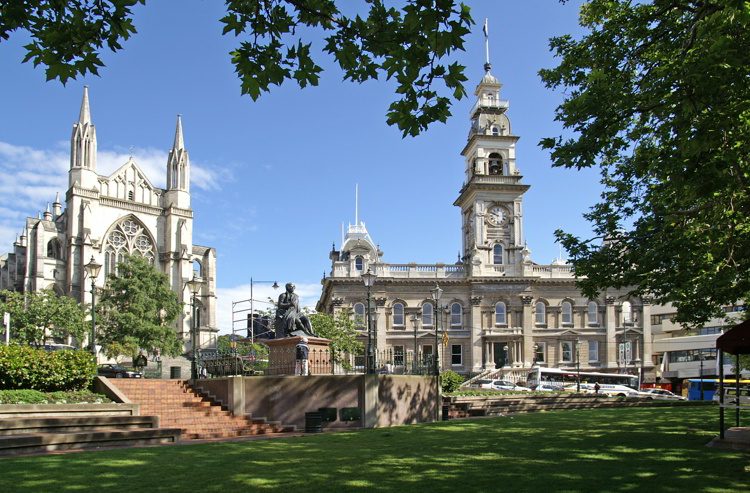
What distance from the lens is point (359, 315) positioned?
217 feet

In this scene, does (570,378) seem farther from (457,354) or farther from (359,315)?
(359,315)

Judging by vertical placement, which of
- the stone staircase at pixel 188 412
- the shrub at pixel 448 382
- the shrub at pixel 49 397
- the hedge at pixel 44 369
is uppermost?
the hedge at pixel 44 369

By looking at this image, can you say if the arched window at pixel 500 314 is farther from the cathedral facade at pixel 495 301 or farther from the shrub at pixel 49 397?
Answer: the shrub at pixel 49 397

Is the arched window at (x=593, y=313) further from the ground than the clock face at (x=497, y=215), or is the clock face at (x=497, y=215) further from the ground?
the clock face at (x=497, y=215)

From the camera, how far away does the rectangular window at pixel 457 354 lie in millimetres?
67125

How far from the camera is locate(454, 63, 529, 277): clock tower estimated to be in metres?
68.8

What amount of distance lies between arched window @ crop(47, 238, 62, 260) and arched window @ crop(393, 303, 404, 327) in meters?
33.5

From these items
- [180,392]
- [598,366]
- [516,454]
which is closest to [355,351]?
[598,366]

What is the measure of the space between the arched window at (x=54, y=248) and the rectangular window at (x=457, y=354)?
39.5m

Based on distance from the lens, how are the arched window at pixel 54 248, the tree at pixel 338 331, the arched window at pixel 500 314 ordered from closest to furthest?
the tree at pixel 338 331
the arched window at pixel 500 314
the arched window at pixel 54 248

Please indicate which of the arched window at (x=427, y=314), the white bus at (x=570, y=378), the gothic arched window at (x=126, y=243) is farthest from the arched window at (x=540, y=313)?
the gothic arched window at (x=126, y=243)

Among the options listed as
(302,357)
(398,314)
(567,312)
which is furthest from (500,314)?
(302,357)

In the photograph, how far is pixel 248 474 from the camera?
1062 cm

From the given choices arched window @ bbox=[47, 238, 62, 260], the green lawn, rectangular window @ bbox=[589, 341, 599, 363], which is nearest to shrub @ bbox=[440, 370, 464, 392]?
the green lawn
